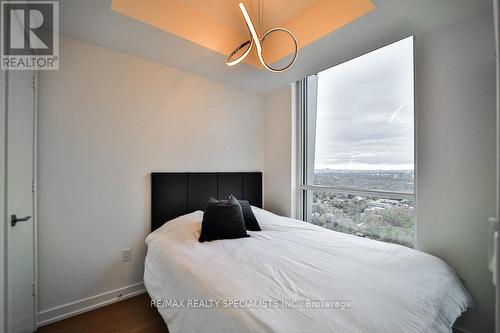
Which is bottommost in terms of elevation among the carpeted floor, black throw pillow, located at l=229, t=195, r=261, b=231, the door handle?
the carpeted floor

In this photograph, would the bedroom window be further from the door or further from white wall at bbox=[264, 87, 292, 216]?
the door

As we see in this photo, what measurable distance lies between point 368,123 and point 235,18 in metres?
1.76

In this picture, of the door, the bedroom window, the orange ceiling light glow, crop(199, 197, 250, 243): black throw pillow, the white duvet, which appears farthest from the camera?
the bedroom window

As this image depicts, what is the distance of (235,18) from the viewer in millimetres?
2104

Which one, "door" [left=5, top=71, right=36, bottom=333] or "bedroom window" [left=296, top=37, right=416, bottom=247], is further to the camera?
"bedroom window" [left=296, top=37, right=416, bottom=247]

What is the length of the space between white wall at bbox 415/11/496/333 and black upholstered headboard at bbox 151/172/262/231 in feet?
6.43

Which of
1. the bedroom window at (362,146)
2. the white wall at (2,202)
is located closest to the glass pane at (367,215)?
the bedroom window at (362,146)

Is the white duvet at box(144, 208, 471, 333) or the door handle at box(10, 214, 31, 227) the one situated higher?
the door handle at box(10, 214, 31, 227)

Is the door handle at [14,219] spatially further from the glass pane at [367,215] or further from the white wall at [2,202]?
the glass pane at [367,215]

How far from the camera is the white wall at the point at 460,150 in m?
1.49

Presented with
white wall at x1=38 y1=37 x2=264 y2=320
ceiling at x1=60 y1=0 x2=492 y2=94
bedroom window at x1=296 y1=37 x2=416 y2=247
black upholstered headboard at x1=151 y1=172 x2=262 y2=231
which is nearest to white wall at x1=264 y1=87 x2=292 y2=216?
bedroom window at x1=296 y1=37 x2=416 y2=247

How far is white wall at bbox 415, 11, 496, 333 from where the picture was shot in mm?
1492

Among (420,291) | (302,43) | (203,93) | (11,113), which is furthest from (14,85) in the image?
(420,291)

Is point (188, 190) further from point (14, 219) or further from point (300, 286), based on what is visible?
point (300, 286)
